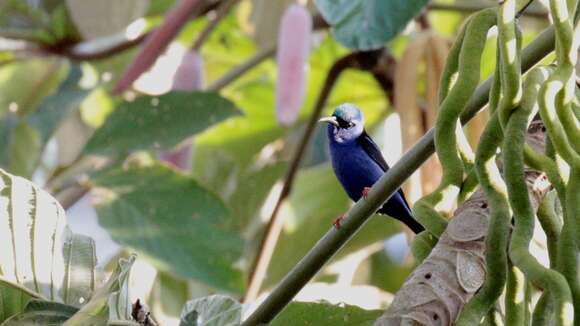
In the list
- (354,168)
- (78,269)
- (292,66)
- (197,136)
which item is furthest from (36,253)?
(197,136)

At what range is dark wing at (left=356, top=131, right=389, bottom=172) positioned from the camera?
5.72 ft

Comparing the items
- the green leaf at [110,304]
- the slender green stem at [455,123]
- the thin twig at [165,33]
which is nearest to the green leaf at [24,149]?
the thin twig at [165,33]

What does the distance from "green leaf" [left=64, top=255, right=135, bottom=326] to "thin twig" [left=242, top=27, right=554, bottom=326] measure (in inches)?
3.3

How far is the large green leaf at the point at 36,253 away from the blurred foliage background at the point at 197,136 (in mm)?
353

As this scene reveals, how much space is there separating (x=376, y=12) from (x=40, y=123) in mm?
621

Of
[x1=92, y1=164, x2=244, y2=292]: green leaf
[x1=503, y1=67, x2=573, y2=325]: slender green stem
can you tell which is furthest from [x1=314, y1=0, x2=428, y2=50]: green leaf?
[x1=503, y1=67, x2=573, y2=325]: slender green stem

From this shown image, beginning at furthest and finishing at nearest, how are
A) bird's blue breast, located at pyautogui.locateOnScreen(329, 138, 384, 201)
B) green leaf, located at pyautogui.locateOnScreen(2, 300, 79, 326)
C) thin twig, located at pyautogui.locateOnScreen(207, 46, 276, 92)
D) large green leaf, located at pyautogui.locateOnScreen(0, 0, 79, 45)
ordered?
large green leaf, located at pyautogui.locateOnScreen(0, 0, 79, 45)
thin twig, located at pyautogui.locateOnScreen(207, 46, 276, 92)
bird's blue breast, located at pyautogui.locateOnScreen(329, 138, 384, 201)
green leaf, located at pyautogui.locateOnScreen(2, 300, 79, 326)

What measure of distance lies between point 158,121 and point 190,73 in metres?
0.09

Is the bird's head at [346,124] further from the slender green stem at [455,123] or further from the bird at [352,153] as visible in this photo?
the slender green stem at [455,123]

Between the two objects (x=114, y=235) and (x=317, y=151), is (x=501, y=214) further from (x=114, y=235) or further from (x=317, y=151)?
(x=317, y=151)

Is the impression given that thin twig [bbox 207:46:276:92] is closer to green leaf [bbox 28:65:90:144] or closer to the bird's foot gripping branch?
green leaf [bbox 28:65:90:144]

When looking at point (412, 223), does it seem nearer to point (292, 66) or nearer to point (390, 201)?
point (390, 201)

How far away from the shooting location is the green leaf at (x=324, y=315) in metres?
0.94

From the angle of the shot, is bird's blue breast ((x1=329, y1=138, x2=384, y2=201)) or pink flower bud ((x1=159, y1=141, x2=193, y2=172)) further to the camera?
pink flower bud ((x1=159, y1=141, x2=193, y2=172))
